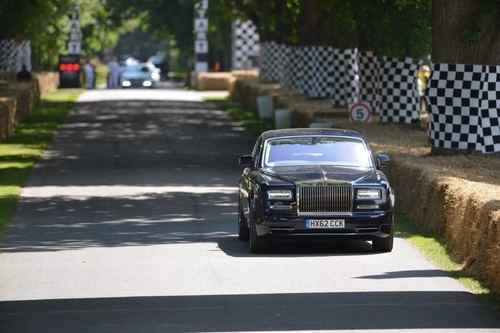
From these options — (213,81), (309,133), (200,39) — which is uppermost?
(309,133)

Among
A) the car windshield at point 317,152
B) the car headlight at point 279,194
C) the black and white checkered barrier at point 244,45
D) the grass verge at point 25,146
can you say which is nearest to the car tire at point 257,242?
the car headlight at point 279,194

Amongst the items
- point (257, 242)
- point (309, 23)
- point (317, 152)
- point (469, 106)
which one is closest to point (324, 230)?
point (257, 242)

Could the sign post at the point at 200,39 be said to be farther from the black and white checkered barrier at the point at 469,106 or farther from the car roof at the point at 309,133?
the car roof at the point at 309,133

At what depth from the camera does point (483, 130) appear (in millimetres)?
23391

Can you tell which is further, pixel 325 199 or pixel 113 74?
pixel 113 74

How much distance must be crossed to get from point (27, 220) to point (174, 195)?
4305mm

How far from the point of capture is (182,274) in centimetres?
1529

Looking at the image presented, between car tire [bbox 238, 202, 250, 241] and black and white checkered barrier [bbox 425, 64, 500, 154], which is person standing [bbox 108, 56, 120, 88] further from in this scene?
car tire [bbox 238, 202, 250, 241]

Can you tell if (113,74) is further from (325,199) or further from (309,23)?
(325,199)

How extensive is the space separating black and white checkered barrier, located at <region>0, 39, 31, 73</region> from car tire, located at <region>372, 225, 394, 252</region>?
130 ft

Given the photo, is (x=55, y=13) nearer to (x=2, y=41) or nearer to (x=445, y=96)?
(x=2, y=41)

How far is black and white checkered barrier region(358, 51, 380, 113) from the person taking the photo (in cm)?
3459

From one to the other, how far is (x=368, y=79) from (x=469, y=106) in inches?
463

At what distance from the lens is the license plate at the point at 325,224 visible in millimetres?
16594
